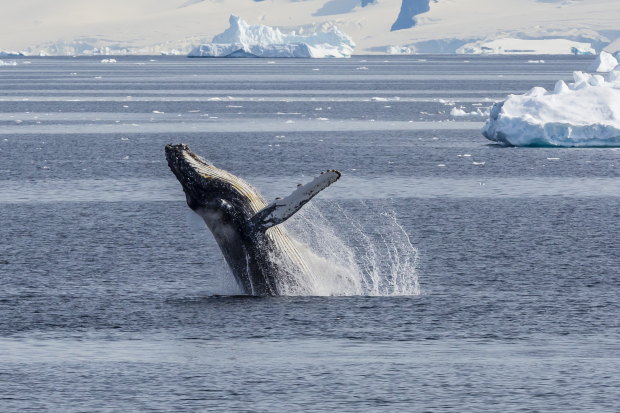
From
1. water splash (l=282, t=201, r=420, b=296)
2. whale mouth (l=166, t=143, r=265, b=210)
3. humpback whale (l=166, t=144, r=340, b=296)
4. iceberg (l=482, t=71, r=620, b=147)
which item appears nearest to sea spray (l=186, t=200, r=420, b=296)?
water splash (l=282, t=201, r=420, b=296)

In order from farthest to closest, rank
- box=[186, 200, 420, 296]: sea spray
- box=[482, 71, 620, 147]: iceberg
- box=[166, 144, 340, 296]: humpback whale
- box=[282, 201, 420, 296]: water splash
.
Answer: box=[482, 71, 620, 147]: iceberg, box=[282, 201, 420, 296]: water splash, box=[186, 200, 420, 296]: sea spray, box=[166, 144, 340, 296]: humpback whale

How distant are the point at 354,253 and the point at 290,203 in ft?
26.6

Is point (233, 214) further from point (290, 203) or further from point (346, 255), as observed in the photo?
point (346, 255)

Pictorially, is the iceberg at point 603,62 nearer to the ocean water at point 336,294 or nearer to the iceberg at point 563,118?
the iceberg at point 563,118

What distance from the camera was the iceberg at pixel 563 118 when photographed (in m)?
54.8

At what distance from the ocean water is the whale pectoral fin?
4.18 feet

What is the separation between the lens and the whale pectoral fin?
19094 millimetres

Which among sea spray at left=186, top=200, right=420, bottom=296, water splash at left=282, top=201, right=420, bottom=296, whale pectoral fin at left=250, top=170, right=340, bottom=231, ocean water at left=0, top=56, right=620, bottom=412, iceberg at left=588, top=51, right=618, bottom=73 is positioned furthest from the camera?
iceberg at left=588, top=51, right=618, bottom=73

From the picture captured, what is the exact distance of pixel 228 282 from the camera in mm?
22203

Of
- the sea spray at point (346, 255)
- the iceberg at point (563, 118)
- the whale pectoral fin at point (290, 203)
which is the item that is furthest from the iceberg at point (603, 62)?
the whale pectoral fin at point (290, 203)

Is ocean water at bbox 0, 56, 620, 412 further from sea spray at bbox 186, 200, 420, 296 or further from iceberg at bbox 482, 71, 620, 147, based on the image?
iceberg at bbox 482, 71, 620, 147

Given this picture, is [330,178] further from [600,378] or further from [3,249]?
[3,249]

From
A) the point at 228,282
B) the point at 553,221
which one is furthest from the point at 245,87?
the point at 228,282

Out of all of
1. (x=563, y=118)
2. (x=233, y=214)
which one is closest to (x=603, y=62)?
(x=563, y=118)
